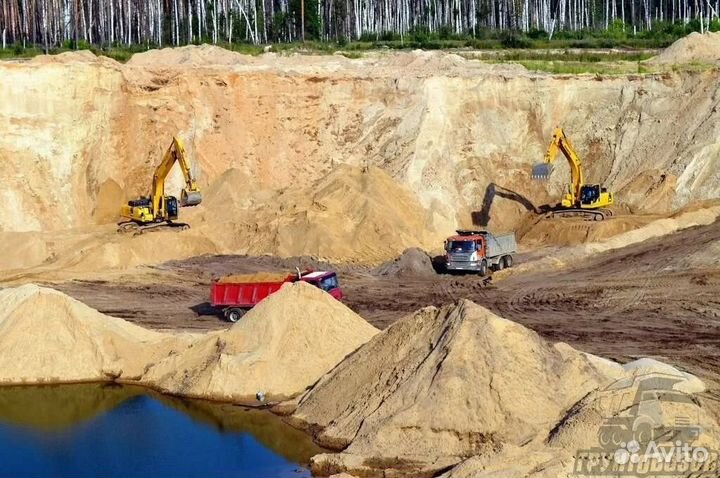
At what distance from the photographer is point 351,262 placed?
136ft

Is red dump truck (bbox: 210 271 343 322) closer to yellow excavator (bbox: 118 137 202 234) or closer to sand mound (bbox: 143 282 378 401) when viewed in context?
sand mound (bbox: 143 282 378 401)

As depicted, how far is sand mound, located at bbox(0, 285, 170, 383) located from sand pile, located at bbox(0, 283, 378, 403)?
0.02 meters

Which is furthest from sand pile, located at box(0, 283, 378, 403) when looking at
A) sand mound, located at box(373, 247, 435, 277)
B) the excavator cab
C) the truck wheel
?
the excavator cab

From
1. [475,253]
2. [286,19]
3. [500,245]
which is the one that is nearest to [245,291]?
[475,253]

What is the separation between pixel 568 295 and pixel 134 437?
16.3 metres

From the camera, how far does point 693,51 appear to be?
55656 mm

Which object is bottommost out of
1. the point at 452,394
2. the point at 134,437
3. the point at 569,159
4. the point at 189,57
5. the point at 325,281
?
the point at 134,437

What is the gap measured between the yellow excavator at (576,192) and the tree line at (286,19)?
36.6m

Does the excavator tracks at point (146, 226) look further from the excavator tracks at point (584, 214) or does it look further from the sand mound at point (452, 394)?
the sand mound at point (452, 394)

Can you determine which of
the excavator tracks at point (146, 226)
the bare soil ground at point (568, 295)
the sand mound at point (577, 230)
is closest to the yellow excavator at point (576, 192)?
the sand mound at point (577, 230)

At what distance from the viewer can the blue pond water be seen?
72.4 feet

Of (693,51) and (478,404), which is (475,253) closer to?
(478,404)

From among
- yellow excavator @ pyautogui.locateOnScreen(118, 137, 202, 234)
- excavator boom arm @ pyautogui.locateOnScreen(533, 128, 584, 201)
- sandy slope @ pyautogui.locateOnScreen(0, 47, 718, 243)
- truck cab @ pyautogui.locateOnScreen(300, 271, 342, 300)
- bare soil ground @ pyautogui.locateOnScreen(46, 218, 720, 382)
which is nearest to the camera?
bare soil ground @ pyautogui.locateOnScreen(46, 218, 720, 382)

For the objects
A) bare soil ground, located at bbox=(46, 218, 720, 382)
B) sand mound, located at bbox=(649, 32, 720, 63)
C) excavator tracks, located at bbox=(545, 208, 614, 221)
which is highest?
sand mound, located at bbox=(649, 32, 720, 63)
